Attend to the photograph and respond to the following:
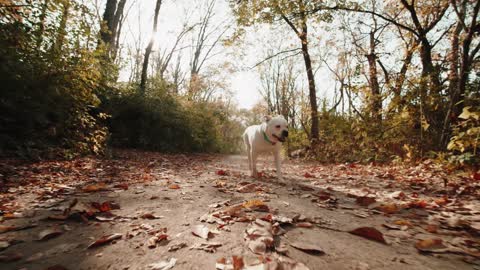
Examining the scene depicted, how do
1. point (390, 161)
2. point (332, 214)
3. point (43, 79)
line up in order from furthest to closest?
point (390, 161) → point (43, 79) → point (332, 214)

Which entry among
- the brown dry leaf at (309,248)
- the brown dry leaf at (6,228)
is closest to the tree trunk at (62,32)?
the brown dry leaf at (6,228)

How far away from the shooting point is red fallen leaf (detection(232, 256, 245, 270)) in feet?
3.94

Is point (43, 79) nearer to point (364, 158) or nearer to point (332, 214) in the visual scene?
point (332, 214)

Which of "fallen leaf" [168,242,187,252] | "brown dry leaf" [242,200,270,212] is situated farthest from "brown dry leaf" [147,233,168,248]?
"brown dry leaf" [242,200,270,212]

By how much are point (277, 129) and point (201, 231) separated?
3043 mm

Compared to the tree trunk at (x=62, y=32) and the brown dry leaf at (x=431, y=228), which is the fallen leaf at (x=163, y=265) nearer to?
the brown dry leaf at (x=431, y=228)

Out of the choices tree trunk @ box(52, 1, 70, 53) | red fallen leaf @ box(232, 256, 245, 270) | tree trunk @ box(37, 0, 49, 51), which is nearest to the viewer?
red fallen leaf @ box(232, 256, 245, 270)

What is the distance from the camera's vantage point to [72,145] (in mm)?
5859

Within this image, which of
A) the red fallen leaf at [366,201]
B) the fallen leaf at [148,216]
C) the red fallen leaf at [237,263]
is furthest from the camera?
the red fallen leaf at [366,201]

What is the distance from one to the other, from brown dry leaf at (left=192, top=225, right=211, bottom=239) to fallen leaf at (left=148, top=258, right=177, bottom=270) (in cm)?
32

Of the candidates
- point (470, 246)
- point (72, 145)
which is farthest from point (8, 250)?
point (72, 145)

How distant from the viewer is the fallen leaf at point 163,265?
4.11 feet

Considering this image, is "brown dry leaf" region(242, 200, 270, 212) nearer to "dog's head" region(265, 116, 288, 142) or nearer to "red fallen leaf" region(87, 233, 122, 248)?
"red fallen leaf" region(87, 233, 122, 248)

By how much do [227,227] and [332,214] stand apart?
42.4 inches
